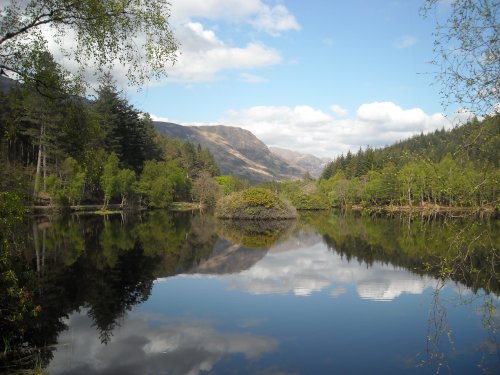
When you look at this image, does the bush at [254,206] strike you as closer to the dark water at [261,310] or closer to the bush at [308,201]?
the dark water at [261,310]

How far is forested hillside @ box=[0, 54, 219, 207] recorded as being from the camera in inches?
380

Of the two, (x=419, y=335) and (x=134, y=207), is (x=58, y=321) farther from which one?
(x=134, y=207)

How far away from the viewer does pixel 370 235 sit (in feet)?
163

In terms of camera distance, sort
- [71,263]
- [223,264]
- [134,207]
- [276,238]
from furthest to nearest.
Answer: [134,207]
[276,238]
[223,264]
[71,263]

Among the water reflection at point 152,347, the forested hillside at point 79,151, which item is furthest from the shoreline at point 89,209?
the water reflection at point 152,347

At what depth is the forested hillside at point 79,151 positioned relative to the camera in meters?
9.66

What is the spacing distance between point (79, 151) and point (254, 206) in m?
59.5

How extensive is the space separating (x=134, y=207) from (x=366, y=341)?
246ft

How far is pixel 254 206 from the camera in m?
69.3

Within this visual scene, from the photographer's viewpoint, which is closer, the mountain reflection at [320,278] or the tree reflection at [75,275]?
the tree reflection at [75,275]

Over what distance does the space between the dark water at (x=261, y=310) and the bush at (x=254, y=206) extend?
3285cm

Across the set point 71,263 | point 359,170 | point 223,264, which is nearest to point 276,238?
point 223,264

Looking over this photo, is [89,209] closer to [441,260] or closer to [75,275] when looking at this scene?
[75,275]

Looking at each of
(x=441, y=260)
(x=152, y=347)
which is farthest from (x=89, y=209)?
(x=441, y=260)
